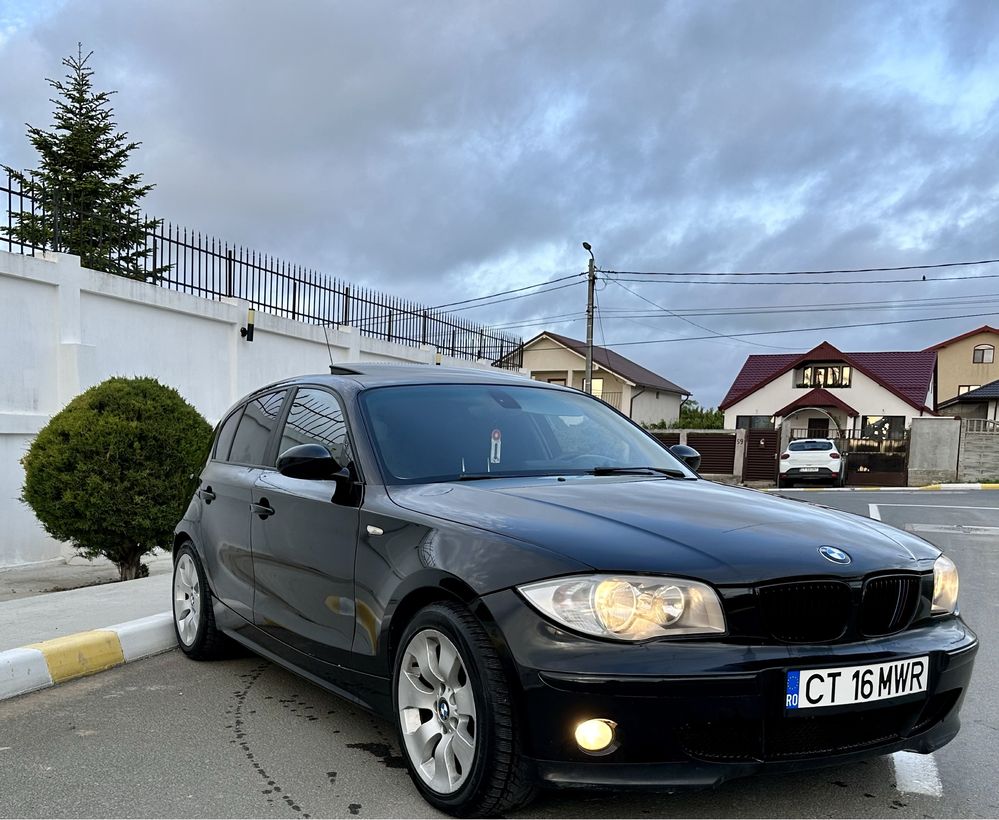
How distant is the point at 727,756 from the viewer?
2471 mm

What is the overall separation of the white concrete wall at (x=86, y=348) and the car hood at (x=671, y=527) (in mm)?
8808

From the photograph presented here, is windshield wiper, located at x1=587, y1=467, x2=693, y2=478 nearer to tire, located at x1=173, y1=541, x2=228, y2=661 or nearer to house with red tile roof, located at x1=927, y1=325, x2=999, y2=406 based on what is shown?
tire, located at x1=173, y1=541, x2=228, y2=661

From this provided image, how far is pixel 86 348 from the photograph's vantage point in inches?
443

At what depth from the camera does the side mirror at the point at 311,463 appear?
11.4 ft

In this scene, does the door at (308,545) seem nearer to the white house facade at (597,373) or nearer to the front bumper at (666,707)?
the front bumper at (666,707)

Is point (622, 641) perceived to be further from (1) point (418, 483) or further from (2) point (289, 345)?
(2) point (289, 345)

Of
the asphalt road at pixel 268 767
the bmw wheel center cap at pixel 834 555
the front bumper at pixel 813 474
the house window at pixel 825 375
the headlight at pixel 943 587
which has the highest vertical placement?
the house window at pixel 825 375

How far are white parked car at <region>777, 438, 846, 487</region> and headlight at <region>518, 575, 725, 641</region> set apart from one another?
27.1 m

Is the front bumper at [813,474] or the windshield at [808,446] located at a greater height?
the windshield at [808,446]

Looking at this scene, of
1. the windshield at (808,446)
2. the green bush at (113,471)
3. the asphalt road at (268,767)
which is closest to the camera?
the asphalt road at (268,767)

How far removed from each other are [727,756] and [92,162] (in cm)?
3366

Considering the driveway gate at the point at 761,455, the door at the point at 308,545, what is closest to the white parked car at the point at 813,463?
the driveway gate at the point at 761,455

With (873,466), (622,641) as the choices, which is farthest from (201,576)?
(873,466)

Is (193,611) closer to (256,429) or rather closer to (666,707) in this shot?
(256,429)
